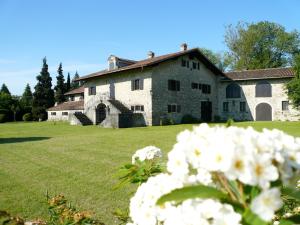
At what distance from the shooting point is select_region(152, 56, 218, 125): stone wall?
29.9 m

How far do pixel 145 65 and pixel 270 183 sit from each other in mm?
27420

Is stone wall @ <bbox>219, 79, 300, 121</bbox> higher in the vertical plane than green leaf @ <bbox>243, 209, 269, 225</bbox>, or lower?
higher

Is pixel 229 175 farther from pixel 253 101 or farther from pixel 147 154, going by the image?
pixel 253 101

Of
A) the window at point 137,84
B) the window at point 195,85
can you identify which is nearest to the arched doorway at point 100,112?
the window at point 137,84

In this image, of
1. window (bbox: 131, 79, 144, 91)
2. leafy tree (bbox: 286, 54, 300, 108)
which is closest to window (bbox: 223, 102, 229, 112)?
leafy tree (bbox: 286, 54, 300, 108)

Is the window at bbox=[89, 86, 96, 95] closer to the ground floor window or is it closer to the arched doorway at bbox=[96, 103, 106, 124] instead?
the arched doorway at bbox=[96, 103, 106, 124]

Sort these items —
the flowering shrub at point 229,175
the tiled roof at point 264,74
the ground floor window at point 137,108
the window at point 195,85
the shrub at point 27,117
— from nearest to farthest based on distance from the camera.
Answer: the flowering shrub at point 229,175 → the ground floor window at point 137,108 → the tiled roof at point 264,74 → the window at point 195,85 → the shrub at point 27,117

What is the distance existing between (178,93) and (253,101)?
9.56 metres

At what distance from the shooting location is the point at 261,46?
56.2 m

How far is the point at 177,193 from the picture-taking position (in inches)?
52.6

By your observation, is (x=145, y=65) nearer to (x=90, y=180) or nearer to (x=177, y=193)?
(x=90, y=180)

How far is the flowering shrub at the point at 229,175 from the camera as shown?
45.8 inches

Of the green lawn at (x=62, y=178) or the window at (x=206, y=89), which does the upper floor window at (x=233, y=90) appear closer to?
the window at (x=206, y=89)

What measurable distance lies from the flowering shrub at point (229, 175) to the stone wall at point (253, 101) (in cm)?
3467
